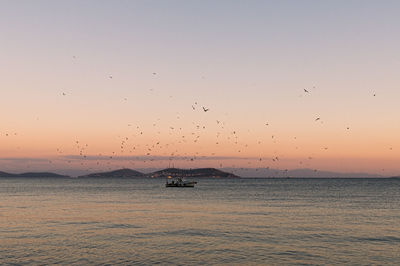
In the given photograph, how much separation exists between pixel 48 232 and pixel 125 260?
1705 centimetres

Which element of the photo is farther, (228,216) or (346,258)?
(228,216)

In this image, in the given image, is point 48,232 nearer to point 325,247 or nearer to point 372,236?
point 325,247

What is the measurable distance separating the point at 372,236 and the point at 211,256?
66.3 ft

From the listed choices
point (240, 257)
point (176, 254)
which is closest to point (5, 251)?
point (176, 254)

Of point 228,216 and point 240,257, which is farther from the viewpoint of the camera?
point 228,216

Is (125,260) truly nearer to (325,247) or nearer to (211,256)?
(211,256)

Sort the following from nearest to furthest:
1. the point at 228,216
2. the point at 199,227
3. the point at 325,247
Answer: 1. the point at 325,247
2. the point at 199,227
3. the point at 228,216

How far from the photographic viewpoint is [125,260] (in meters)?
32.1

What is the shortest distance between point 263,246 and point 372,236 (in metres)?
14.0

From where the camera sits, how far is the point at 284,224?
52.4 meters

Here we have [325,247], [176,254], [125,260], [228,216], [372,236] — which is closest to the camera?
[125,260]

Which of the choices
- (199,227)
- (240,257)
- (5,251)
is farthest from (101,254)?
(199,227)

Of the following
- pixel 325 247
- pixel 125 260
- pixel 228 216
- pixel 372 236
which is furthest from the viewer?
pixel 228 216

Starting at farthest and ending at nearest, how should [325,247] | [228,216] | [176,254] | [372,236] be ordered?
[228,216] < [372,236] < [325,247] < [176,254]
